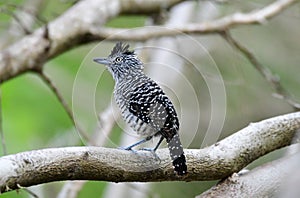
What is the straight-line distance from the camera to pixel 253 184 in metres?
2.01

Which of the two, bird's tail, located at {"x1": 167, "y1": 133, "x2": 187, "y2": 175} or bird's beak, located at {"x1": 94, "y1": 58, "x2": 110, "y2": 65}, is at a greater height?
bird's beak, located at {"x1": 94, "y1": 58, "x2": 110, "y2": 65}

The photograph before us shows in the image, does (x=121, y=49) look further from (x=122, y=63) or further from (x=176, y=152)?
(x=176, y=152)

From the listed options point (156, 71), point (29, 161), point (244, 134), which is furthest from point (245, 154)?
point (29, 161)

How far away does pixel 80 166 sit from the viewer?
62.4 inches

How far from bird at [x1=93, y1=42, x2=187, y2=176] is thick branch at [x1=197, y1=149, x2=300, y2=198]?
0.40 metres

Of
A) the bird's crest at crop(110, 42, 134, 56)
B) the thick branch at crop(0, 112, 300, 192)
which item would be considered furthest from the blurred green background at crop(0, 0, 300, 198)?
the bird's crest at crop(110, 42, 134, 56)

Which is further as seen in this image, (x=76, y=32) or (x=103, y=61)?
(x=76, y=32)

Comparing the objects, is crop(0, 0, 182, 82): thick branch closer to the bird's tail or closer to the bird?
the bird

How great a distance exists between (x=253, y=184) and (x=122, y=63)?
654mm

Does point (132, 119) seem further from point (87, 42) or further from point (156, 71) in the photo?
point (87, 42)

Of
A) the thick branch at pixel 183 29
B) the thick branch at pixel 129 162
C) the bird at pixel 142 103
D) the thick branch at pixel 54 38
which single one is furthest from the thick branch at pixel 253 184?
the thick branch at pixel 54 38

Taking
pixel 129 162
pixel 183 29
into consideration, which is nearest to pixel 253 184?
pixel 129 162

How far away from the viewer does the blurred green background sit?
3311mm

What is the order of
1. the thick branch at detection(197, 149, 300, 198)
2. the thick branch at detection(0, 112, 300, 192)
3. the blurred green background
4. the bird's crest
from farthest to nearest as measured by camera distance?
the blurred green background < the thick branch at detection(197, 149, 300, 198) < the bird's crest < the thick branch at detection(0, 112, 300, 192)
